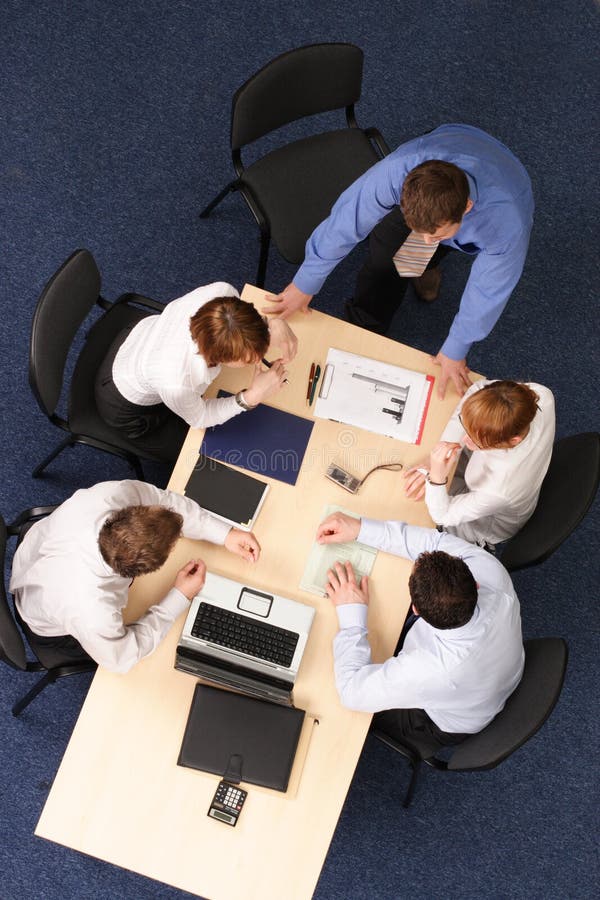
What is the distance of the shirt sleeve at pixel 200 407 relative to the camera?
6.88 feet

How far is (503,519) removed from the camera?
2.31 meters

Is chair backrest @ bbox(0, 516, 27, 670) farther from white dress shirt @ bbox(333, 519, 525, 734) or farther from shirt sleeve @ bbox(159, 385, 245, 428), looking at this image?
white dress shirt @ bbox(333, 519, 525, 734)

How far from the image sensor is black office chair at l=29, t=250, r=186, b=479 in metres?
2.17

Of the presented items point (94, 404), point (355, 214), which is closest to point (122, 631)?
point (94, 404)

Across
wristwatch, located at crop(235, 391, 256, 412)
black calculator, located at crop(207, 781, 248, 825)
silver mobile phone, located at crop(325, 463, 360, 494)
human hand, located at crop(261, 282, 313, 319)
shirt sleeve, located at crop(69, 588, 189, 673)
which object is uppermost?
human hand, located at crop(261, 282, 313, 319)

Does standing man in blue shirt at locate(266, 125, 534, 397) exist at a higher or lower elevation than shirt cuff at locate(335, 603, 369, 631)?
higher

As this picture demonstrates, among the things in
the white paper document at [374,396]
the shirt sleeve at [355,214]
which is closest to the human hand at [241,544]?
the white paper document at [374,396]

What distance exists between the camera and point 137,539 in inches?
70.0

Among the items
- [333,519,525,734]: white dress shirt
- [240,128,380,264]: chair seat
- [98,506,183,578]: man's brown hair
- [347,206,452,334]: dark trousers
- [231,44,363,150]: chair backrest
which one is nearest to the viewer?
[98,506,183,578]: man's brown hair

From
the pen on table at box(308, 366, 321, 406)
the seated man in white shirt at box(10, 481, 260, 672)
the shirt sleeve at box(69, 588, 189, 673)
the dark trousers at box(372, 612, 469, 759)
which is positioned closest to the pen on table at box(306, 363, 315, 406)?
the pen on table at box(308, 366, 321, 406)

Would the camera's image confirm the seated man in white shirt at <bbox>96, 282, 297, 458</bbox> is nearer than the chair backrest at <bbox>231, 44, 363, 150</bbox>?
Yes

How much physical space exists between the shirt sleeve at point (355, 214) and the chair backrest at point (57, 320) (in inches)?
25.9

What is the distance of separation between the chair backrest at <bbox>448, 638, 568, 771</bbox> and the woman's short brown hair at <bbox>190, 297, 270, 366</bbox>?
114 cm

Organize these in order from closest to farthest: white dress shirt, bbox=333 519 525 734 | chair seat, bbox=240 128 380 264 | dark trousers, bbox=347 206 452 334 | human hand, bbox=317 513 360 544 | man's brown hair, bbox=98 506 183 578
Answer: man's brown hair, bbox=98 506 183 578, white dress shirt, bbox=333 519 525 734, human hand, bbox=317 513 360 544, dark trousers, bbox=347 206 452 334, chair seat, bbox=240 128 380 264
